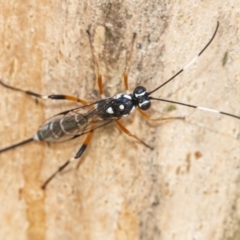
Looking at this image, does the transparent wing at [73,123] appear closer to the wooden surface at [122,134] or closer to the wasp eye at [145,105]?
the wooden surface at [122,134]

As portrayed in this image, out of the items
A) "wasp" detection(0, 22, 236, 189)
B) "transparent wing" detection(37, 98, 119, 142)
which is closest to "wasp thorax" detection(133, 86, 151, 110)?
"wasp" detection(0, 22, 236, 189)

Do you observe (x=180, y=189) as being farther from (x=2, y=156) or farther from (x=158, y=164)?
(x=2, y=156)

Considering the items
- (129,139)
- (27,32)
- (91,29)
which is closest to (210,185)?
(129,139)

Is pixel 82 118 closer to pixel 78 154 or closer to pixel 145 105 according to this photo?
pixel 78 154

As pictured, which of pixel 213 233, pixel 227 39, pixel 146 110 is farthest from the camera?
pixel 213 233

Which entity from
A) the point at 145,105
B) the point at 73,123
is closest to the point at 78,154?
the point at 73,123

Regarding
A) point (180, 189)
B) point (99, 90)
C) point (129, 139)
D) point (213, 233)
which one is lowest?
point (213, 233)

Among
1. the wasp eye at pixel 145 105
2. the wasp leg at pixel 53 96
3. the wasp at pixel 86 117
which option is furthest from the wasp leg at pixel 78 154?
the wasp eye at pixel 145 105
